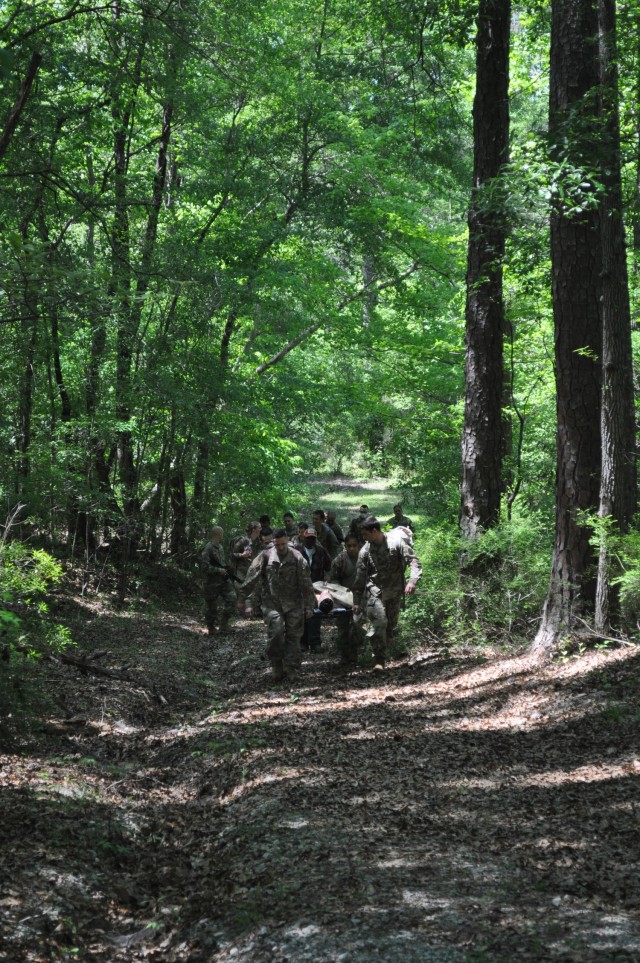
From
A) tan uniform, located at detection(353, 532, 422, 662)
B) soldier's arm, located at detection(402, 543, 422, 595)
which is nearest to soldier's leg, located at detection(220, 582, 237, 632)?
tan uniform, located at detection(353, 532, 422, 662)

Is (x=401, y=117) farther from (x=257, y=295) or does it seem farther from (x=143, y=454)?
(x=143, y=454)

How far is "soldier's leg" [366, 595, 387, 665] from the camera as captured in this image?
1135cm

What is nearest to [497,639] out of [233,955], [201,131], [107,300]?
[107,300]

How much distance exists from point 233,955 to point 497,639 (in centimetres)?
764

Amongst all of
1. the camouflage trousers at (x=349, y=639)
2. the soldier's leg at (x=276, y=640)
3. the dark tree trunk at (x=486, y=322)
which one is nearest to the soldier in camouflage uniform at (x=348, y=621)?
the camouflage trousers at (x=349, y=639)

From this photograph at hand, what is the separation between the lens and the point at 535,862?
16.6ft

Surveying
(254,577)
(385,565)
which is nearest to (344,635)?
(385,565)

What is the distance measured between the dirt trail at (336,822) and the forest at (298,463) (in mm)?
33

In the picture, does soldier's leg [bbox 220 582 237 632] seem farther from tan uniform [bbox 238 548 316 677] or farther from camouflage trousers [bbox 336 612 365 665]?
tan uniform [bbox 238 548 316 677]

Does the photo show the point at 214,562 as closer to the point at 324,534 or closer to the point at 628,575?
the point at 324,534

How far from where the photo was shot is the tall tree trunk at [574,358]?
31.4ft

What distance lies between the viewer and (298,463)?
24688 millimetres

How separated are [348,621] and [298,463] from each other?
42.3ft

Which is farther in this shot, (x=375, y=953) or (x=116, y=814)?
(x=116, y=814)
